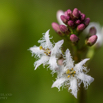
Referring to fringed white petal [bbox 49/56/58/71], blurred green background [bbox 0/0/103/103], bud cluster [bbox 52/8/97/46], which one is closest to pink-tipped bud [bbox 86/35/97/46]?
bud cluster [bbox 52/8/97/46]

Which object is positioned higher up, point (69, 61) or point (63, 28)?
point (63, 28)

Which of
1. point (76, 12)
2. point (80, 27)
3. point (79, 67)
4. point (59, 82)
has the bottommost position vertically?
point (59, 82)

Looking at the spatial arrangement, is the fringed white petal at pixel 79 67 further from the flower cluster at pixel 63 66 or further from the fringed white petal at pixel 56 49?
the fringed white petal at pixel 56 49

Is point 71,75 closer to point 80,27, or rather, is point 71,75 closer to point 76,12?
point 80,27

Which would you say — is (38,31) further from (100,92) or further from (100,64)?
(100,92)

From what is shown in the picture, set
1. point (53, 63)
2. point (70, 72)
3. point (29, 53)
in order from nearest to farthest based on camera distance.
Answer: point (53, 63) → point (70, 72) → point (29, 53)

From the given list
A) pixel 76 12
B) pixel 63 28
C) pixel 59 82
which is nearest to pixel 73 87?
pixel 59 82

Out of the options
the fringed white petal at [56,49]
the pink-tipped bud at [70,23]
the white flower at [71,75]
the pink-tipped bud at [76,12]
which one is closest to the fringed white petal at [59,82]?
the white flower at [71,75]

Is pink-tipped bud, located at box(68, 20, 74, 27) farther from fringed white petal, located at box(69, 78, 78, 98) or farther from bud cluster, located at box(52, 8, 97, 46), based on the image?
fringed white petal, located at box(69, 78, 78, 98)

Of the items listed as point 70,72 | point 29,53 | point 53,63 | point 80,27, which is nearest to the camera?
point 53,63
